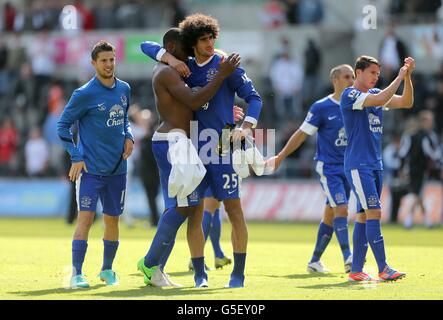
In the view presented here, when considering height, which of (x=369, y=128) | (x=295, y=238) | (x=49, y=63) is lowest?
(x=295, y=238)

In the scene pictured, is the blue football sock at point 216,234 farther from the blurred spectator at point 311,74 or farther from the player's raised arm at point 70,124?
the blurred spectator at point 311,74

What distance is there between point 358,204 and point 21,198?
20144mm

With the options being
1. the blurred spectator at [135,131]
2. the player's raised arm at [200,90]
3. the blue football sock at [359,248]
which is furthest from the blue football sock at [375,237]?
the blurred spectator at [135,131]

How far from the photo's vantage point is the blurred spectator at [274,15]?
1264 inches

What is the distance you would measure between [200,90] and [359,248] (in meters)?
3.04

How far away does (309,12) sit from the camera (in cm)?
3198

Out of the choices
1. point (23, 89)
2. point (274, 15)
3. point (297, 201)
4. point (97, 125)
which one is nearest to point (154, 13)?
point (274, 15)

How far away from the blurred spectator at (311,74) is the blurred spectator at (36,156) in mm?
8140

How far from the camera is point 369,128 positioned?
12.6 metres

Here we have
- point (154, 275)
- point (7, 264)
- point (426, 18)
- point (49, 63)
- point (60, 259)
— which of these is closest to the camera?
point (154, 275)

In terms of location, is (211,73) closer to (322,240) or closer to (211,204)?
(211,204)

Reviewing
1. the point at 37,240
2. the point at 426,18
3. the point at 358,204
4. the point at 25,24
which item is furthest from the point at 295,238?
the point at 25,24

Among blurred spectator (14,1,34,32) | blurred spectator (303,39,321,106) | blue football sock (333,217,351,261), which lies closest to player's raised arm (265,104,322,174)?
blue football sock (333,217,351,261)

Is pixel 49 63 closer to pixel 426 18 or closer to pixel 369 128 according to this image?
pixel 426 18
